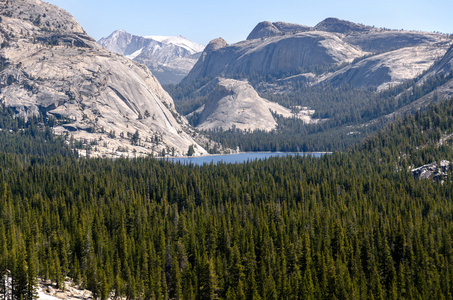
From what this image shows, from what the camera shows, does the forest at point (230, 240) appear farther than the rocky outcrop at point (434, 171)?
No

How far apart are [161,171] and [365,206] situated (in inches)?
3154

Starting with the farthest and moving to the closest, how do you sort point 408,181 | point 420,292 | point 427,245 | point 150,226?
point 408,181
point 150,226
point 427,245
point 420,292

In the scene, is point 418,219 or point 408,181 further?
point 408,181

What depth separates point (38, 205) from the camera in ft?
456

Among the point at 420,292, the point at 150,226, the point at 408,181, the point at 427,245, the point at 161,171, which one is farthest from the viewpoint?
the point at 161,171

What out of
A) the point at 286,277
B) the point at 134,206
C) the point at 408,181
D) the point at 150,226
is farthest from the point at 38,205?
the point at 408,181

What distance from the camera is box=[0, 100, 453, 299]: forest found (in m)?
94.5

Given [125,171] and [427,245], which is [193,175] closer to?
[125,171]

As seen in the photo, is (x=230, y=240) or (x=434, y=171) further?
(x=434, y=171)

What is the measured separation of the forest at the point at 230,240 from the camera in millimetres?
94500

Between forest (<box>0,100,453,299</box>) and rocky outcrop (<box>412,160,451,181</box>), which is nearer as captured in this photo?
forest (<box>0,100,453,299</box>)

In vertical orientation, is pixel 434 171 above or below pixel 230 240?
above

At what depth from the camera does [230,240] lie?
117 metres

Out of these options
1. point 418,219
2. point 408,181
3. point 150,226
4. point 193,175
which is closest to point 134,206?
point 150,226
